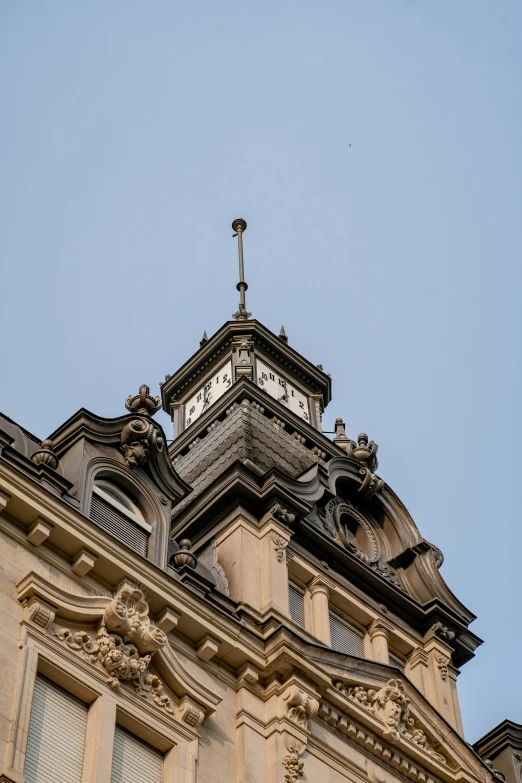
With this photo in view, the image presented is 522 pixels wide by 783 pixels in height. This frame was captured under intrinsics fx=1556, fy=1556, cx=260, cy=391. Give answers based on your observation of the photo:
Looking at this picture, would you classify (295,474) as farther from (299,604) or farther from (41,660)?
(41,660)

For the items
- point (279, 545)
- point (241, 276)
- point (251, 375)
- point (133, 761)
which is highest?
point (241, 276)

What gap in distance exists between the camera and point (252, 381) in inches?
1695

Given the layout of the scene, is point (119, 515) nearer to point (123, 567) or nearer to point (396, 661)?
point (123, 567)

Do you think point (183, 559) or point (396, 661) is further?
point (396, 661)

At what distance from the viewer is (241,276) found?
1976 inches

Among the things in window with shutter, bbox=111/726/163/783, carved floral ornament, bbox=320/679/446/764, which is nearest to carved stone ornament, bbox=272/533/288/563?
carved floral ornament, bbox=320/679/446/764

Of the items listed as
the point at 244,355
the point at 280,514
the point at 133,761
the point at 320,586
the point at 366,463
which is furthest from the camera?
the point at 244,355

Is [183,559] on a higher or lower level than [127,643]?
higher

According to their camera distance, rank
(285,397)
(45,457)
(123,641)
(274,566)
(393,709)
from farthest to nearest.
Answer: (285,397)
(274,566)
(393,709)
(45,457)
(123,641)

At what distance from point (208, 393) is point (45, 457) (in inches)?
675

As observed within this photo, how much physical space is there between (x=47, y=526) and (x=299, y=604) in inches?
321

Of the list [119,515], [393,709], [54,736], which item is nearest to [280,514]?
[119,515]

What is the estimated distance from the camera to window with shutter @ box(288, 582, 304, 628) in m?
33.1

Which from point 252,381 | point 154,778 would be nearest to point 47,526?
point 154,778
